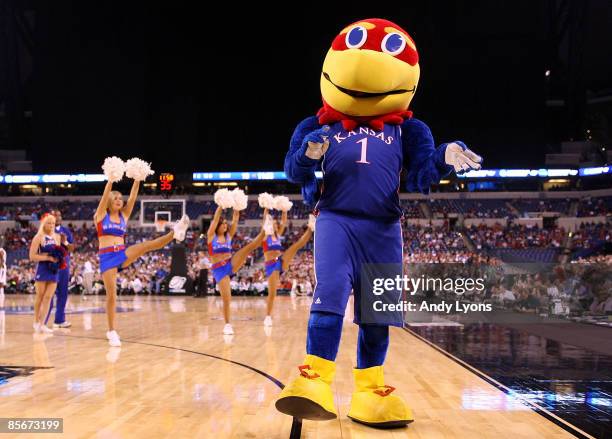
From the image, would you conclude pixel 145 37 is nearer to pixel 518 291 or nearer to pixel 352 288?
pixel 518 291

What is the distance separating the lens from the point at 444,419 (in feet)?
12.5

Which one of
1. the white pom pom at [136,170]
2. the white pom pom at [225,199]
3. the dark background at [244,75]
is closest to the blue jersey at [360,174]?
the white pom pom at [136,170]

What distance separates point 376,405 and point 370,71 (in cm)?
197

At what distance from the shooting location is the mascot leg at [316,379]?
10.6ft

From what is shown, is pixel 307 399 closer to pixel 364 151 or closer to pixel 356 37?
pixel 364 151

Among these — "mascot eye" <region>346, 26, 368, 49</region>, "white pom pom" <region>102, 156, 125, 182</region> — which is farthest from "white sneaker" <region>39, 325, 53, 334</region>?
"mascot eye" <region>346, 26, 368, 49</region>

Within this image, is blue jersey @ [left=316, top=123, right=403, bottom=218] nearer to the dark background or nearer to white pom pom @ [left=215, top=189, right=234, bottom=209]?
white pom pom @ [left=215, top=189, right=234, bottom=209]

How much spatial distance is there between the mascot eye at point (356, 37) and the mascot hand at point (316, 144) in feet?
1.93

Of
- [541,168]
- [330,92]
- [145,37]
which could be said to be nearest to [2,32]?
[145,37]

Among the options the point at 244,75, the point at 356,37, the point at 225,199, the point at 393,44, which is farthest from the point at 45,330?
the point at 244,75

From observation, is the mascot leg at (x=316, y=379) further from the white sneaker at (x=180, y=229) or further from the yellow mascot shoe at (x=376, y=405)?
the white sneaker at (x=180, y=229)

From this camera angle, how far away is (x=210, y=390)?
474 cm

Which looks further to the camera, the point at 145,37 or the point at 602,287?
the point at 145,37

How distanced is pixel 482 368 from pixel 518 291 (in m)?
6.98
